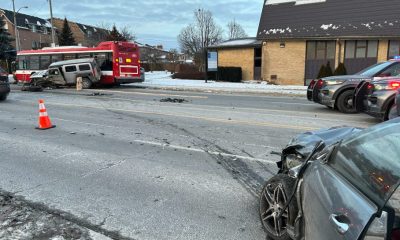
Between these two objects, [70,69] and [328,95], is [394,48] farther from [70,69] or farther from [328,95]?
[70,69]

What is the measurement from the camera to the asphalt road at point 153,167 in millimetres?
4285

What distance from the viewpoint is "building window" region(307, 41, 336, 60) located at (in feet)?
94.7

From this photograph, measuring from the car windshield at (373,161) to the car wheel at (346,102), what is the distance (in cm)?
1051

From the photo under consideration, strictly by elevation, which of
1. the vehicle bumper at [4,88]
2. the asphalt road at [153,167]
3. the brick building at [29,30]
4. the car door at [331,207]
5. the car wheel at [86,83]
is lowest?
the asphalt road at [153,167]

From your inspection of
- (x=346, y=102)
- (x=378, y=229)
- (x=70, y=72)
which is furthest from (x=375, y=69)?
(x=70, y=72)

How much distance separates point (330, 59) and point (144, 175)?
2588 cm

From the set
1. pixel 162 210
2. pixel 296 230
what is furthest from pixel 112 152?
pixel 296 230

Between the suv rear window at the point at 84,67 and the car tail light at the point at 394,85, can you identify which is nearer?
the car tail light at the point at 394,85

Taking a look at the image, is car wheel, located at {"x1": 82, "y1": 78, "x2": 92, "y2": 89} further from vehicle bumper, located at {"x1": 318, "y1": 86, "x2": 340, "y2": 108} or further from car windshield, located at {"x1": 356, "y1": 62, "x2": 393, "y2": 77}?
car windshield, located at {"x1": 356, "y1": 62, "x2": 393, "y2": 77}

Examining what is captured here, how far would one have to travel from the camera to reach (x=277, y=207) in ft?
11.9

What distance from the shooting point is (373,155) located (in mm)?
2285

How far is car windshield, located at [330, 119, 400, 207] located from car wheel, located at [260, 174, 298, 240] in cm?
80

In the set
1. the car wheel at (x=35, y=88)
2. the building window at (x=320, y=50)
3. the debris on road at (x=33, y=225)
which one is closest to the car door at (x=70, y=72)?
the car wheel at (x=35, y=88)

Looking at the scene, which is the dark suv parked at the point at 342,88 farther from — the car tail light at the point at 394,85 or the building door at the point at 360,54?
the building door at the point at 360,54
